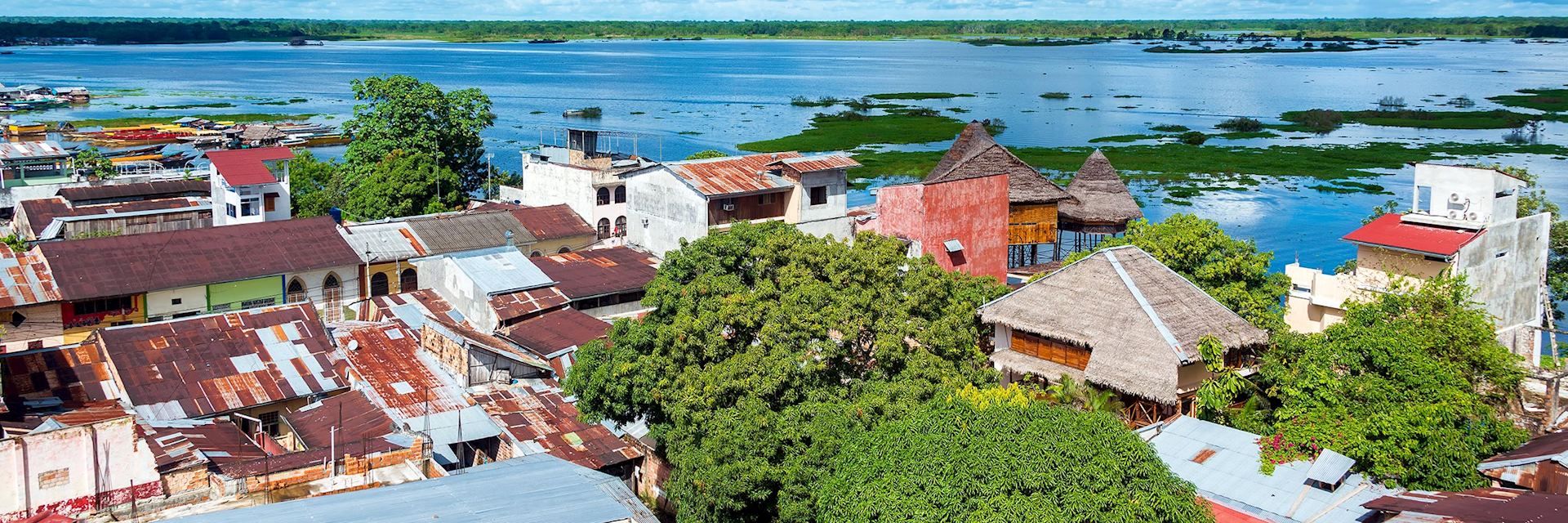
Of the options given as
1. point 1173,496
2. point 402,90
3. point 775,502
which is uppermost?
point 402,90

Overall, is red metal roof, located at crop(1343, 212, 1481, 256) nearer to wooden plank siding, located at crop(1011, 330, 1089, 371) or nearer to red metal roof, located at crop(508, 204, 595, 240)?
wooden plank siding, located at crop(1011, 330, 1089, 371)

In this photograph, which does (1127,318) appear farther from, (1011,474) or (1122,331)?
(1011,474)

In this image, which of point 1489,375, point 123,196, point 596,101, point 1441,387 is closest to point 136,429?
point 1441,387

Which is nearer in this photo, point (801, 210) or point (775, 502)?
point (775, 502)

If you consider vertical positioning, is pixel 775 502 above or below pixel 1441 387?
below

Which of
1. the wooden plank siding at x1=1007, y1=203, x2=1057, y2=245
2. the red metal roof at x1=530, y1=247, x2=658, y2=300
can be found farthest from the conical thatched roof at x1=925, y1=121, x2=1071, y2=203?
the red metal roof at x1=530, y1=247, x2=658, y2=300

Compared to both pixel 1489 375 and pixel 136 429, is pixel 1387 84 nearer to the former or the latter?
pixel 1489 375

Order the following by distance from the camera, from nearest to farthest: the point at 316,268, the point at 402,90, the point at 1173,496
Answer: the point at 1173,496 → the point at 316,268 → the point at 402,90
